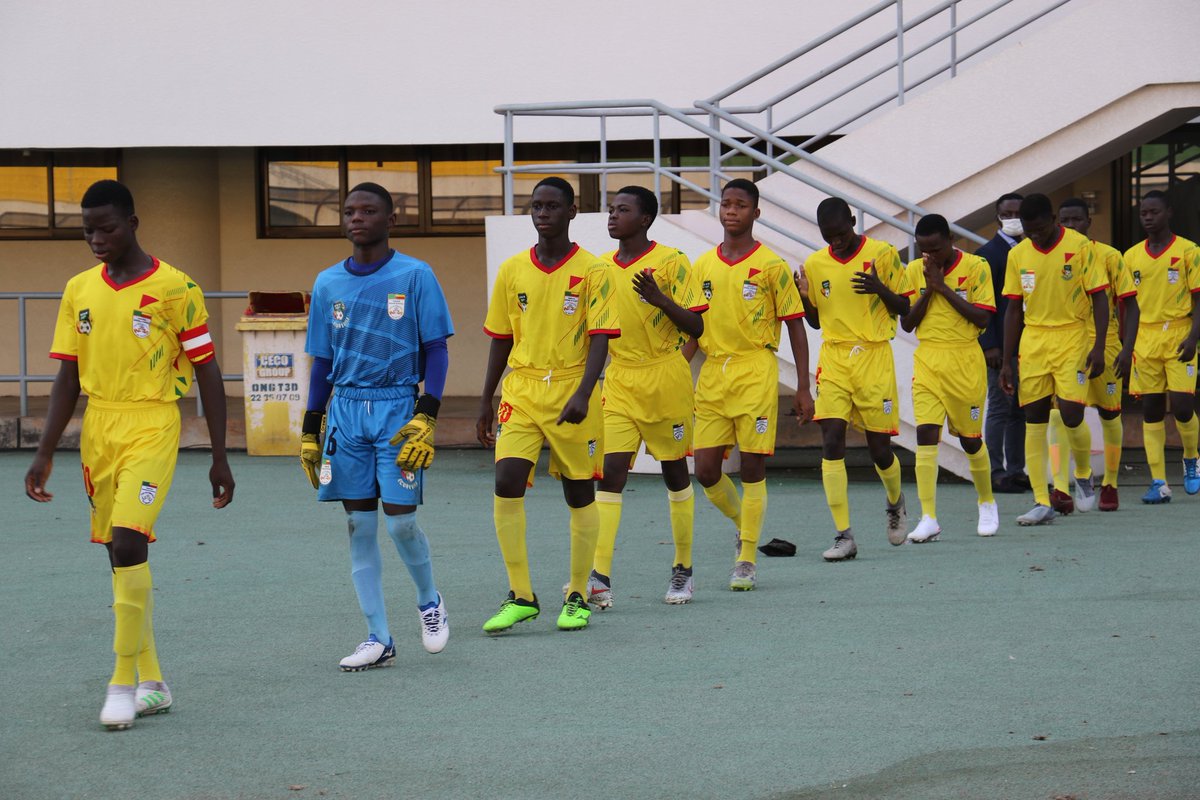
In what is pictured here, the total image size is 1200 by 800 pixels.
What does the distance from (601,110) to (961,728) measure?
10.3 m

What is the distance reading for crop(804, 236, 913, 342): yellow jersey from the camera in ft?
31.8

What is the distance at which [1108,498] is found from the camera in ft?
A: 38.3

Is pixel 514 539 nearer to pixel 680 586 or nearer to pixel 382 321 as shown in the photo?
pixel 680 586

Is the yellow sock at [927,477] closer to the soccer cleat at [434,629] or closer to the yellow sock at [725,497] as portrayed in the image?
the yellow sock at [725,497]

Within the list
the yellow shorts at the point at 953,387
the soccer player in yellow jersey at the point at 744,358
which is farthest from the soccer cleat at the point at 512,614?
Answer: the yellow shorts at the point at 953,387

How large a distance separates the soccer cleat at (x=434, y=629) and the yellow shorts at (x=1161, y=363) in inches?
275

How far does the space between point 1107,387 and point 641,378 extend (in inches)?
195

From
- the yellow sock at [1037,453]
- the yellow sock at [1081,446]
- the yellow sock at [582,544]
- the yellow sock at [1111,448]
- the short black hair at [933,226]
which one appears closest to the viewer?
the yellow sock at [582,544]

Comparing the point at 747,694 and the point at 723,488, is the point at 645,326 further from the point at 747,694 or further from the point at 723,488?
the point at 747,694

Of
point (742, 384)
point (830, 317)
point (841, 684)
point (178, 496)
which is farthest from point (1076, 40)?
point (841, 684)

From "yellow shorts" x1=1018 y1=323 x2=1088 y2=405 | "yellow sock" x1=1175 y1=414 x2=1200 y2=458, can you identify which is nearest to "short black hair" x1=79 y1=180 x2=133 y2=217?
"yellow shorts" x1=1018 y1=323 x2=1088 y2=405

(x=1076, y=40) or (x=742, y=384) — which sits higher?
(x=1076, y=40)

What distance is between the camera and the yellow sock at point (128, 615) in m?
5.81

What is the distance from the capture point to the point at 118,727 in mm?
5684
